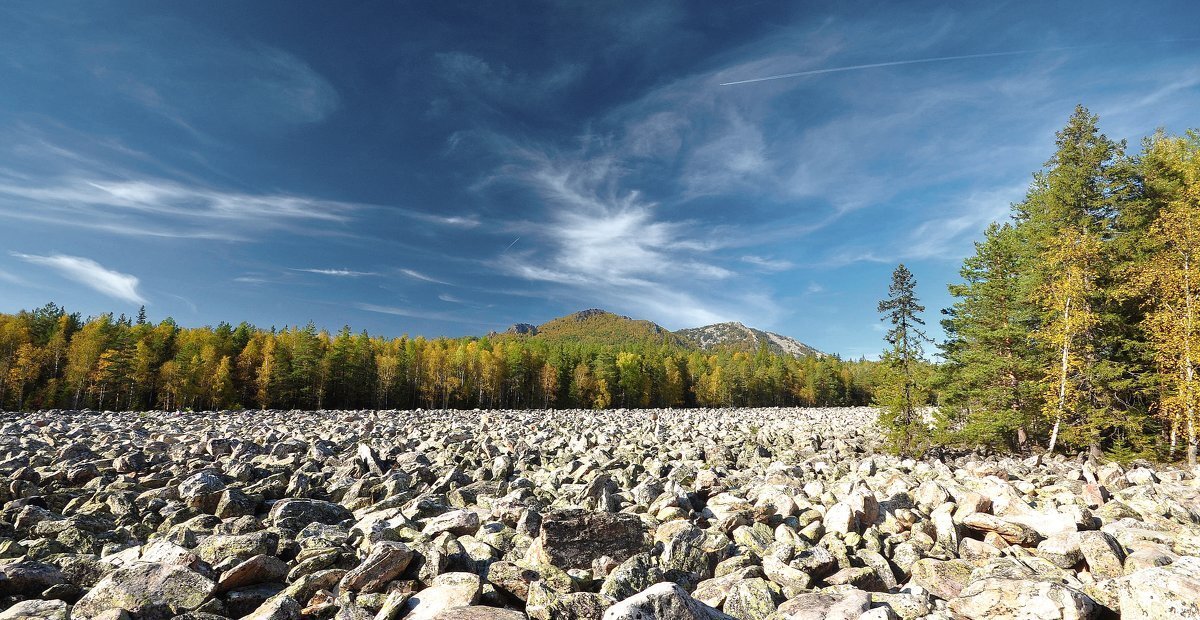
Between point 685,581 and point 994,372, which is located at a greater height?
point 994,372

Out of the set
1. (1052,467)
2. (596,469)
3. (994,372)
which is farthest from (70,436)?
(994,372)

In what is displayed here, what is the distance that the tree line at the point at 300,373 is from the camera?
55250 millimetres

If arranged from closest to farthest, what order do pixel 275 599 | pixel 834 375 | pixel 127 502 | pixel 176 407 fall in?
1. pixel 275 599
2. pixel 127 502
3. pixel 176 407
4. pixel 834 375

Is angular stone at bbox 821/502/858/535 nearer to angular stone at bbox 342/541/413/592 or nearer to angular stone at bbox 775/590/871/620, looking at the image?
angular stone at bbox 775/590/871/620

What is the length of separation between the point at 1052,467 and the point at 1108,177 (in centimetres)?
1399

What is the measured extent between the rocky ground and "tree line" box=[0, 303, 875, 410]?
39.6 meters

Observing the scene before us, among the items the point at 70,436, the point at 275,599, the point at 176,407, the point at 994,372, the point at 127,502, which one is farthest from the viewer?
the point at 176,407

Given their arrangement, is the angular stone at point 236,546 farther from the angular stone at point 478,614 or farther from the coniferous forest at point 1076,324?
the coniferous forest at point 1076,324

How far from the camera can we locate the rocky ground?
4.66 meters

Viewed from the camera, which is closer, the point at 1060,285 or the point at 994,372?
the point at 1060,285

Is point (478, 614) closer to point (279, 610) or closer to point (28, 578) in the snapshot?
point (279, 610)

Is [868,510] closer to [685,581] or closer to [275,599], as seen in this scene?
[685,581]

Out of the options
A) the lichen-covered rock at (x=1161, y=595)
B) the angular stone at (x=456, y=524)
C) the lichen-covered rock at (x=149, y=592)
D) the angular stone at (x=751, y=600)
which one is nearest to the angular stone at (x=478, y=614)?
the angular stone at (x=751, y=600)

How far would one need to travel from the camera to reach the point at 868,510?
312 inches
